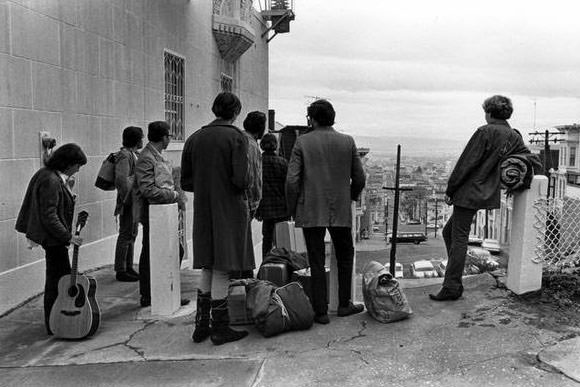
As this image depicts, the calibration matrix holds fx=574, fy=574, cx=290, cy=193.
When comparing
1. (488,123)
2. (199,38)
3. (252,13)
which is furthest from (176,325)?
(252,13)

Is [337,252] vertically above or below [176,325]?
above

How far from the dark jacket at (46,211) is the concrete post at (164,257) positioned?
0.73 m

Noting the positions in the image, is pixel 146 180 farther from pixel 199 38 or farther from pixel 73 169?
pixel 199 38

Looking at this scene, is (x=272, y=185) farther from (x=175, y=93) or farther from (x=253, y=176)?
(x=175, y=93)

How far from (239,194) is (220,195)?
0.15 m

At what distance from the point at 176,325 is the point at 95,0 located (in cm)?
442

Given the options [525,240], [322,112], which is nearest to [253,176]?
[322,112]

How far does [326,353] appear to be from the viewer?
13.5ft

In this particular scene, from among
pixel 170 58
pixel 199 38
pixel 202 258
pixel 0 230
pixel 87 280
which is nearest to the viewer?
pixel 202 258

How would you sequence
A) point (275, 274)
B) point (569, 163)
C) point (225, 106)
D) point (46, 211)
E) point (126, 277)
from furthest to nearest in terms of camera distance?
point (569, 163)
point (126, 277)
point (275, 274)
point (46, 211)
point (225, 106)

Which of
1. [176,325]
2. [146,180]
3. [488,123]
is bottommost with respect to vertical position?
[176,325]

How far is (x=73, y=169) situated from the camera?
466cm

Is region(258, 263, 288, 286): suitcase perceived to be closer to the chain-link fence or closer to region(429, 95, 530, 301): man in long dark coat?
region(429, 95, 530, 301): man in long dark coat

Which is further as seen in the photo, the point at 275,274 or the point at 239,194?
the point at 275,274
